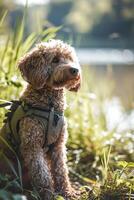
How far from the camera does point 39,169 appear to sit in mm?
4305

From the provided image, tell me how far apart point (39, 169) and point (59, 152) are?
327 mm

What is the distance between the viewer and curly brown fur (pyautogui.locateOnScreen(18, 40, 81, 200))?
430cm

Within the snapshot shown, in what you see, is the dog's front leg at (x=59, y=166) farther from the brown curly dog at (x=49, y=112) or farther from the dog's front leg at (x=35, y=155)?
the dog's front leg at (x=35, y=155)

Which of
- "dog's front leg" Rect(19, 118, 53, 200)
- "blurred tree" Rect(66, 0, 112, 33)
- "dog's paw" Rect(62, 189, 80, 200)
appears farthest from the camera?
"blurred tree" Rect(66, 0, 112, 33)

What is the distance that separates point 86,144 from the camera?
6.24 meters

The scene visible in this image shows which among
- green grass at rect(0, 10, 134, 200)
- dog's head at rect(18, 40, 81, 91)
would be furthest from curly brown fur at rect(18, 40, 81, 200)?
green grass at rect(0, 10, 134, 200)

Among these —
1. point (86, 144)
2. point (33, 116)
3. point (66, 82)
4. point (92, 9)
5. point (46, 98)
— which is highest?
point (92, 9)

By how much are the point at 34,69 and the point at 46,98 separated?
0.25 meters

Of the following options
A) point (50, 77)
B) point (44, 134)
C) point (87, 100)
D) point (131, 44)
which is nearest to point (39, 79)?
point (50, 77)

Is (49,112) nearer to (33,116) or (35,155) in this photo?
(33,116)

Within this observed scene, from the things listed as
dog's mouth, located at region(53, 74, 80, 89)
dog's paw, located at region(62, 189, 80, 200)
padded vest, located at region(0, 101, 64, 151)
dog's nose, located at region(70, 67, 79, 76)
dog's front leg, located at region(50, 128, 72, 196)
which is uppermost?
dog's nose, located at region(70, 67, 79, 76)

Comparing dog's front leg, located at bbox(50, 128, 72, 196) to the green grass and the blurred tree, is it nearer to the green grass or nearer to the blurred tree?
the green grass

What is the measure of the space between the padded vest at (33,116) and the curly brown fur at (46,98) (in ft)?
0.13

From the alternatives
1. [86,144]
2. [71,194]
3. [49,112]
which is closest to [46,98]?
[49,112]
